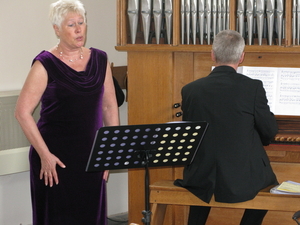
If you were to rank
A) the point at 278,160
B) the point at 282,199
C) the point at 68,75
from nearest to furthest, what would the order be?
the point at 68,75
the point at 282,199
the point at 278,160

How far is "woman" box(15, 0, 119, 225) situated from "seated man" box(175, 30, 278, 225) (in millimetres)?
625

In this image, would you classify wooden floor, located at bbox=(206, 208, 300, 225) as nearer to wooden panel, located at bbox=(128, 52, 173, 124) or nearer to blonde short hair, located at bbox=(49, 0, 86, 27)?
wooden panel, located at bbox=(128, 52, 173, 124)

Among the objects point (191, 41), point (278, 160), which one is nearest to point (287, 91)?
point (278, 160)

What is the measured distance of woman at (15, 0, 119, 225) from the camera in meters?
2.90

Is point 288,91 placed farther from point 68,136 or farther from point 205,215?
point 68,136

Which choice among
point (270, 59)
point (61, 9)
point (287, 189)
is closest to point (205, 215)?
point (287, 189)

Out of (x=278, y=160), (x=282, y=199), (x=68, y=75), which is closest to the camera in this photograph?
(x=68, y=75)

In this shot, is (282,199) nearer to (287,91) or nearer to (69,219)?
(287,91)

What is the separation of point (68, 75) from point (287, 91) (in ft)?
5.88

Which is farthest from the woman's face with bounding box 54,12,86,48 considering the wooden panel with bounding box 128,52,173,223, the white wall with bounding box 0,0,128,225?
the white wall with bounding box 0,0,128,225

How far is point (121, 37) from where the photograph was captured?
3.86m

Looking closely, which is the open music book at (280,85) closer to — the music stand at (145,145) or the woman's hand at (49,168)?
the music stand at (145,145)

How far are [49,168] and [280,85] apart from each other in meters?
1.92

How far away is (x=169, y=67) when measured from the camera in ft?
12.8
